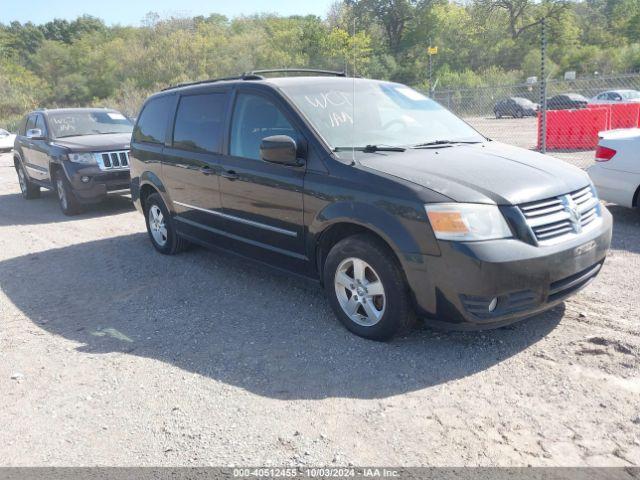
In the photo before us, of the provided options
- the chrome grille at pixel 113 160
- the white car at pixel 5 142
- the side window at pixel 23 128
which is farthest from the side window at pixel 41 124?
the white car at pixel 5 142

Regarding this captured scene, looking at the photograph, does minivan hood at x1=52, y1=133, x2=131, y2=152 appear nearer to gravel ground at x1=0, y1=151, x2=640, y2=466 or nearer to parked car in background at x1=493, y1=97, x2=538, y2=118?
gravel ground at x1=0, y1=151, x2=640, y2=466

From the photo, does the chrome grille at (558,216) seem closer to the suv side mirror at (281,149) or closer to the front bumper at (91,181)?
the suv side mirror at (281,149)

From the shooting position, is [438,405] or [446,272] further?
[446,272]

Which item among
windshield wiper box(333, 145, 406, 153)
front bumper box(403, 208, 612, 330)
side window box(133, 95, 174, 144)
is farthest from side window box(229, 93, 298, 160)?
front bumper box(403, 208, 612, 330)

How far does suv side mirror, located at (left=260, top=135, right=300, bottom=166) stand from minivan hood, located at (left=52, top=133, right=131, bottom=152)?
5.97 meters

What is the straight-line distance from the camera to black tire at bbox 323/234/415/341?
3.64 meters

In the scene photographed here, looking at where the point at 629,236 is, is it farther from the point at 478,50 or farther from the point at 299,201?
the point at 478,50

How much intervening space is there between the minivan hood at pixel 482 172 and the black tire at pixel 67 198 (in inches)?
271

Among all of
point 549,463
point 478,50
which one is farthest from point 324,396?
point 478,50

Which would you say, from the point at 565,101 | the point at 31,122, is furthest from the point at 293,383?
the point at 565,101

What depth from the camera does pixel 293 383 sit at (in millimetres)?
3510

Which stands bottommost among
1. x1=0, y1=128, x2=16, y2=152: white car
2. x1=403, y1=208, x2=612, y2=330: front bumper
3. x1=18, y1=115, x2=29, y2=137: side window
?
x1=0, y1=128, x2=16, y2=152: white car

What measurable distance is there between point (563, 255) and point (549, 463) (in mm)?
1366

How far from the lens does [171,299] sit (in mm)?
5145
